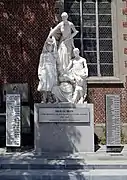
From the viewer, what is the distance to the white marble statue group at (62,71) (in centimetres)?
866

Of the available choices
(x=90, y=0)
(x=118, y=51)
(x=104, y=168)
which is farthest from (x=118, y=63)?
(x=104, y=168)

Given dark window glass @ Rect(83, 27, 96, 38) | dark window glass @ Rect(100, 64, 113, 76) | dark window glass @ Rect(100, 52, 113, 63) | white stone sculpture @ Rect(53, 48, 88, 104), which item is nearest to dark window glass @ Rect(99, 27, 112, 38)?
dark window glass @ Rect(83, 27, 96, 38)

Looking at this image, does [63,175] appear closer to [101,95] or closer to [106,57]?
[101,95]

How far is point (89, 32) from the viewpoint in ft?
37.2

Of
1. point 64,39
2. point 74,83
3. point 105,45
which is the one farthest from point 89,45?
point 74,83

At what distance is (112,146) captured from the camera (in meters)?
8.21

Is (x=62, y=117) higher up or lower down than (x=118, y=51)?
lower down

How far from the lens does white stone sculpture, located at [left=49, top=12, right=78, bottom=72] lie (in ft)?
29.6

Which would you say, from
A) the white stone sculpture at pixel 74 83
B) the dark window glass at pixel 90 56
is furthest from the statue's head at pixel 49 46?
the dark window glass at pixel 90 56

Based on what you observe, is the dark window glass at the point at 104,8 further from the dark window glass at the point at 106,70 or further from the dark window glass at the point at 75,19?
the dark window glass at the point at 106,70

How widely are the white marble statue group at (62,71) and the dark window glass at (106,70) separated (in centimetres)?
230

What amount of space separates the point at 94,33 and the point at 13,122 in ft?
15.5

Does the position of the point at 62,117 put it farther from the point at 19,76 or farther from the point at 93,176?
the point at 19,76

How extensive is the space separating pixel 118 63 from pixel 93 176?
5410 millimetres
